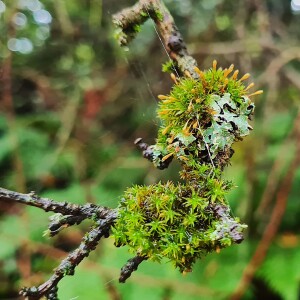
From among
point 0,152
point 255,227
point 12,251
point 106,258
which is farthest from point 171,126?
point 0,152

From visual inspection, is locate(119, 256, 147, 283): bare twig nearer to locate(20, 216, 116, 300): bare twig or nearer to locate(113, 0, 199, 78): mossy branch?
locate(20, 216, 116, 300): bare twig

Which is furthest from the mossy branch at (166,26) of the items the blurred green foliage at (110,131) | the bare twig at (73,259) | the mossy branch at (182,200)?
the blurred green foliage at (110,131)

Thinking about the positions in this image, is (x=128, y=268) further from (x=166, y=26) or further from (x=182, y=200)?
(x=166, y=26)

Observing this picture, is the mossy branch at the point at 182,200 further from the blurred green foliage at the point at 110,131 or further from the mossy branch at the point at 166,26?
the blurred green foliage at the point at 110,131

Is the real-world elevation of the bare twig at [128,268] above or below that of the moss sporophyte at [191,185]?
below

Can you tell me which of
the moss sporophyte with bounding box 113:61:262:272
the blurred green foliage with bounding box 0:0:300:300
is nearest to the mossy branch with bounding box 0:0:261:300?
the moss sporophyte with bounding box 113:61:262:272

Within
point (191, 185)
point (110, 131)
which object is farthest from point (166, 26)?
point (110, 131)

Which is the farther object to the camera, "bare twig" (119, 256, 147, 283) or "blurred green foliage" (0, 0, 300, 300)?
"blurred green foliage" (0, 0, 300, 300)
